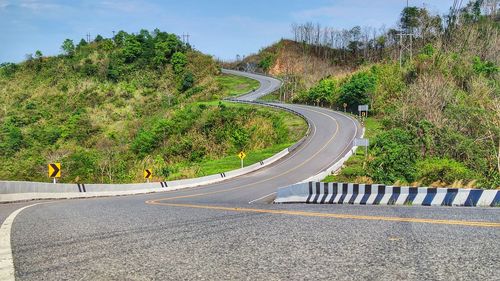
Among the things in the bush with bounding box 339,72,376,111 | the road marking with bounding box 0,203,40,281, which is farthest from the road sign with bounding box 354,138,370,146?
the bush with bounding box 339,72,376,111

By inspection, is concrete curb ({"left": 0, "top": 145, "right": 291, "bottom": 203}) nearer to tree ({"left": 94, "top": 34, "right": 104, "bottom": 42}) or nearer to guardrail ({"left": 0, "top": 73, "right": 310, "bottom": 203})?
guardrail ({"left": 0, "top": 73, "right": 310, "bottom": 203})

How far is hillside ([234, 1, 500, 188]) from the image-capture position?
30.9m

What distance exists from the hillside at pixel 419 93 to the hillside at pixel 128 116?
590 inches

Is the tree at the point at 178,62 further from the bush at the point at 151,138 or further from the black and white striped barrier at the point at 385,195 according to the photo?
the black and white striped barrier at the point at 385,195

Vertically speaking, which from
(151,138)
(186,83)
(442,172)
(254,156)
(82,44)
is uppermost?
(82,44)

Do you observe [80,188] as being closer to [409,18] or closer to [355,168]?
[355,168]

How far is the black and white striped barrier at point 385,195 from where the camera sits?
12.4 m

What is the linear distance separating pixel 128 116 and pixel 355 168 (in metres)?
60.6

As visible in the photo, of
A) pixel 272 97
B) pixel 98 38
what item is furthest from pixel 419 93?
pixel 98 38

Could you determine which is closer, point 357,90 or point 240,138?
point 240,138

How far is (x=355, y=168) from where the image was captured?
36.1m

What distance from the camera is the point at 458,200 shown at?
12664 millimetres

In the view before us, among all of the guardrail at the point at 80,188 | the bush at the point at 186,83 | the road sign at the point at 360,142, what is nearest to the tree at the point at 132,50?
the bush at the point at 186,83

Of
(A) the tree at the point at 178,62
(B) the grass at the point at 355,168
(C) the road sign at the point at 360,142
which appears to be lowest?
(B) the grass at the point at 355,168
